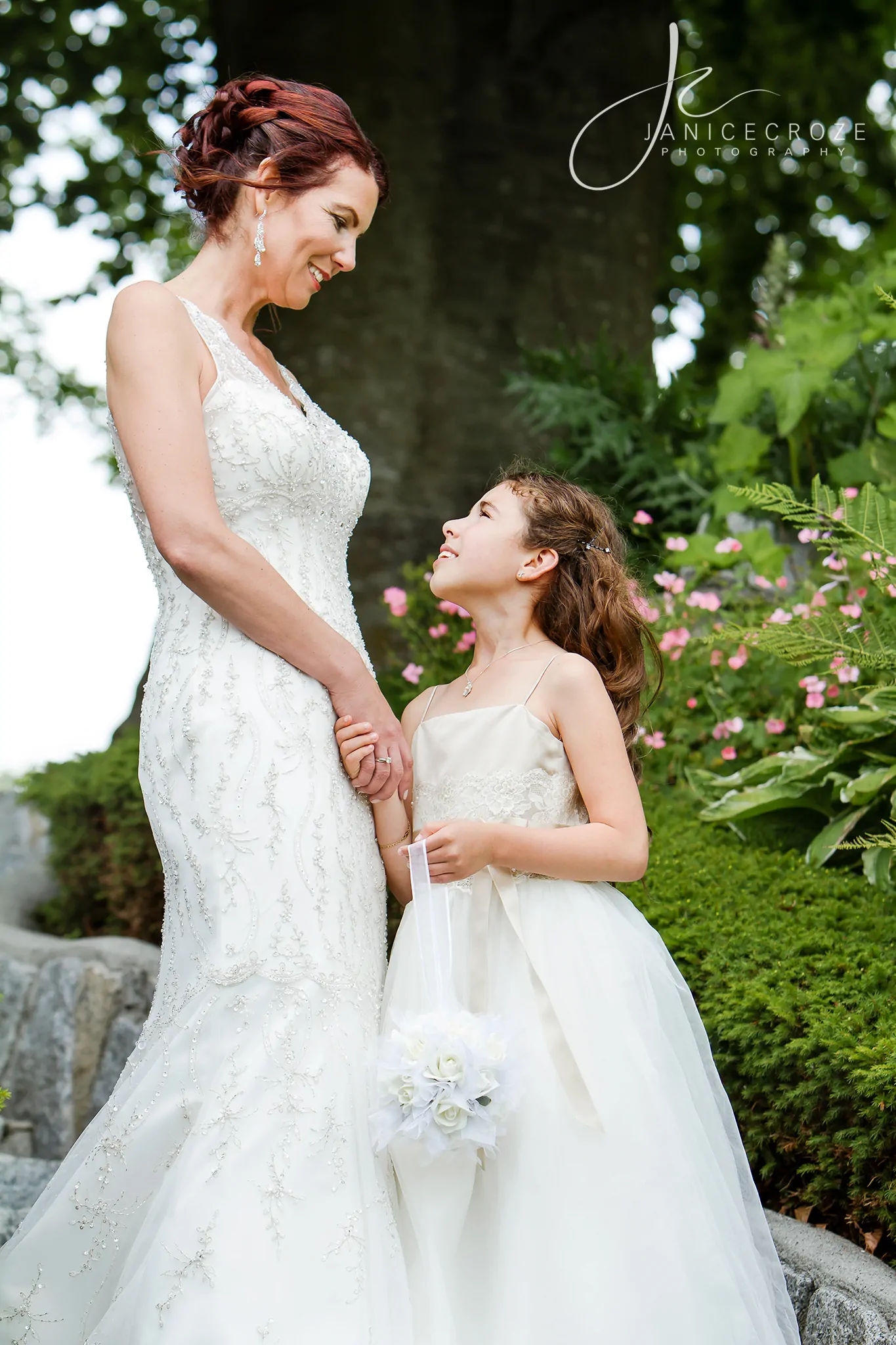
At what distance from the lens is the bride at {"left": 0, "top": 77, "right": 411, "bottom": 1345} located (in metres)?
1.99

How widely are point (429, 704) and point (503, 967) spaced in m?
0.71

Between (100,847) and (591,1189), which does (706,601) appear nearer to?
(591,1189)

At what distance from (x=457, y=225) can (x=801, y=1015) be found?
5502 mm

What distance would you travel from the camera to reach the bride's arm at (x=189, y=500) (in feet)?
7.37

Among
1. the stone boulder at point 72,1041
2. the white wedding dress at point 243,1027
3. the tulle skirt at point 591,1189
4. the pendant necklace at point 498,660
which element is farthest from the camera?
the stone boulder at point 72,1041

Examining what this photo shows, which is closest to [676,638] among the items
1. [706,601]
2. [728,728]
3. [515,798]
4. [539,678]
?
[706,601]

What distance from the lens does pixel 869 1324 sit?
225 cm

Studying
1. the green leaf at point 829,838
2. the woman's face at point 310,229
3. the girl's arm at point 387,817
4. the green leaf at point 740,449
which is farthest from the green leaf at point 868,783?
the green leaf at point 740,449

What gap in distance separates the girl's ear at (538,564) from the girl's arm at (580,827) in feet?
0.88

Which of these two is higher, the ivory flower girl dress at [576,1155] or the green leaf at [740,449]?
the green leaf at [740,449]

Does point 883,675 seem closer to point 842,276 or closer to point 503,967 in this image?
point 503,967

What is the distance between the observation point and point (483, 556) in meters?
2.82

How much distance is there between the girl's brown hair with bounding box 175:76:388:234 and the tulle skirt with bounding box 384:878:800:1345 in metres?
1.55

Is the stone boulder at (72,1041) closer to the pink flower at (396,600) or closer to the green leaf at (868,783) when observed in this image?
the pink flower at (396,600)
